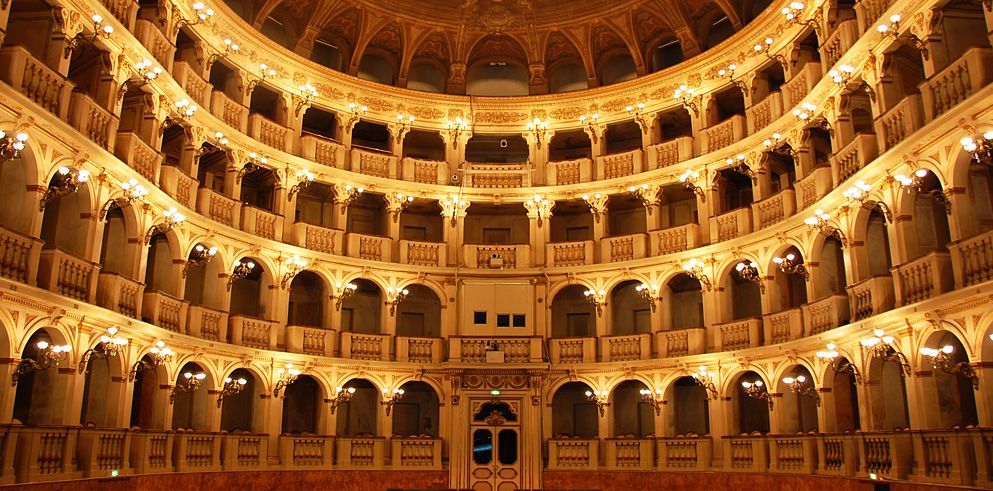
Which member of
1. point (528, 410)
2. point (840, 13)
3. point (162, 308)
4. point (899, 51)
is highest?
point (840, 13)

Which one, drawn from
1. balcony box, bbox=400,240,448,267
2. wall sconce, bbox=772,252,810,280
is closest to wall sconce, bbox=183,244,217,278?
balcony box, bbox=400,240,448,267

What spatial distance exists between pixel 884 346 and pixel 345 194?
2099cm

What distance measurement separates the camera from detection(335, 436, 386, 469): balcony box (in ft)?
104

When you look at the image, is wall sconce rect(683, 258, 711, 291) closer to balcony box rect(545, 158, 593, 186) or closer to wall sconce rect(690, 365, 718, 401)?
wall sconce rect(690, 365, 718, 401)

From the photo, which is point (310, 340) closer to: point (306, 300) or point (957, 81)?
point (306, 300)

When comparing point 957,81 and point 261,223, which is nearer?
point 957,81

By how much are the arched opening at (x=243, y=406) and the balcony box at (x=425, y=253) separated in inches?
311

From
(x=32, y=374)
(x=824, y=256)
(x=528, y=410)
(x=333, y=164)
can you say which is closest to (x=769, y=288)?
(x=824, y=256)

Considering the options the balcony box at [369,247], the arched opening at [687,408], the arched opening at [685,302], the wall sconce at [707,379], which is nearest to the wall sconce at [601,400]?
the arched opening at [687,408]

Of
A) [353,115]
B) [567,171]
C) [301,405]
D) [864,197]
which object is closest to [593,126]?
[567,171]

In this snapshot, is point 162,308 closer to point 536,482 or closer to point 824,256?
point 536,482

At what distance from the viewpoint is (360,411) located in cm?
3553

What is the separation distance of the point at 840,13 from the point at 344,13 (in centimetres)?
1977

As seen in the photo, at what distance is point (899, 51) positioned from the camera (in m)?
24.0
